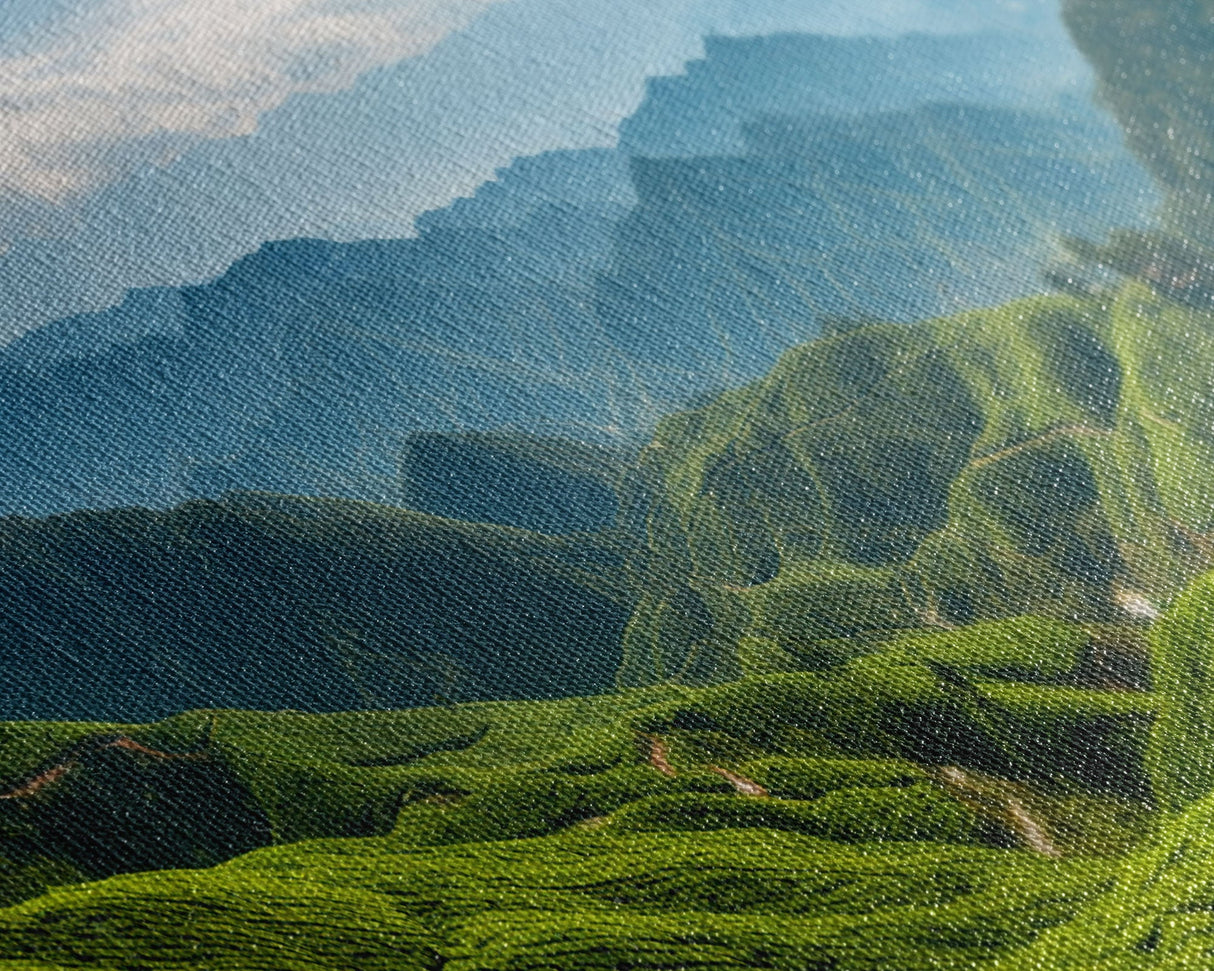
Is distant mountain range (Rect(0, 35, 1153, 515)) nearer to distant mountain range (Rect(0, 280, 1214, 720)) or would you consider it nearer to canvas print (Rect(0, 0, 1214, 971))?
canvas print (Rect(0, 0, 1214, 971))

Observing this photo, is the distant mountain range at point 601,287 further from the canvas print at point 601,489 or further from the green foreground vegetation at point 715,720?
the green foreground vegetation at point 715,720

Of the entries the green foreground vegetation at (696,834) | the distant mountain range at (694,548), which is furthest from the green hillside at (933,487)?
the green foreground vegetation at (696,834)

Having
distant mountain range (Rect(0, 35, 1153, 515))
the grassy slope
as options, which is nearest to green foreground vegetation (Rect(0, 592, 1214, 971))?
the grassy slope

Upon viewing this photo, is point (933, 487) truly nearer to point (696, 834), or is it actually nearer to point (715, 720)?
point (715, 720)

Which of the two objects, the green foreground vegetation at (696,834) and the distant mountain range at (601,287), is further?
the distant mountain range at (601,287)

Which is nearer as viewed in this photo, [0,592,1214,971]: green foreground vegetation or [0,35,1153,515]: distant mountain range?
[0,592,1214,971]: green foreground vegetation

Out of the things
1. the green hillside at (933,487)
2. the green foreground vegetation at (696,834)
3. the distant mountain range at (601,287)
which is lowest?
the green foreground vegetation at (696,834)

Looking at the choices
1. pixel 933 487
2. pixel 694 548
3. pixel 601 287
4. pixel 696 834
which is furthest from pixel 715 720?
pixel 601 287
